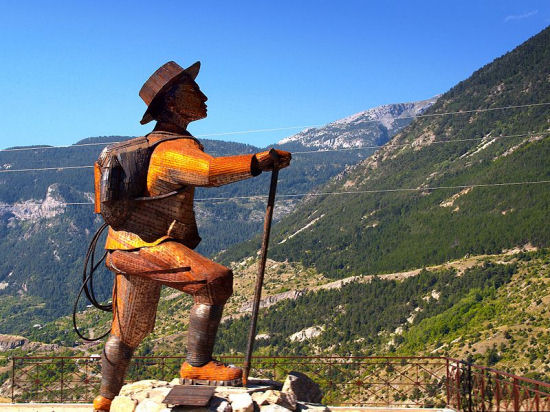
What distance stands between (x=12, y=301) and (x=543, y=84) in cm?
9503

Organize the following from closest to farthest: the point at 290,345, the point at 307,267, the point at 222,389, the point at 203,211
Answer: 1. the point at 222,389
2. the point at 290,345
3. the point at 307,267
4. the point at 203,211

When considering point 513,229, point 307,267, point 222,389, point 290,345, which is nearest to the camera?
point 222,389

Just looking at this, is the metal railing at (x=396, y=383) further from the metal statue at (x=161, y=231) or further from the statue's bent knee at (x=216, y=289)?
the statue's bent knee at (x=216, y=289)

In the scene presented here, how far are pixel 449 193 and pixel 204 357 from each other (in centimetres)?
7963

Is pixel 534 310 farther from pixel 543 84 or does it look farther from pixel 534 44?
pixel 534 44

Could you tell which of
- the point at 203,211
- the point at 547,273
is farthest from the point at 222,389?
the point at 203,211

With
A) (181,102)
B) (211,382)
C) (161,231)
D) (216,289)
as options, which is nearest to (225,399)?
(211,382)

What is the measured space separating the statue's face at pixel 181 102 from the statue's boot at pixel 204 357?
2076mm

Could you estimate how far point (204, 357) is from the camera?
313 inches

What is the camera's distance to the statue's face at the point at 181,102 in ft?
27.7

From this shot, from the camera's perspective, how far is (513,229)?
224 feet

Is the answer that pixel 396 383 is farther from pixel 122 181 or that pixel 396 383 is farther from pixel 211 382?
pixel 122 181

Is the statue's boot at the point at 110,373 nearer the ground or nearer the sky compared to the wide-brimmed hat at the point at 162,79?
nearer the ground

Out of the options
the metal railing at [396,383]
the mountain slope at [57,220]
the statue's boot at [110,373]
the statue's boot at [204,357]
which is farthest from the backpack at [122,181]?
the mountain slope at [57,220]
